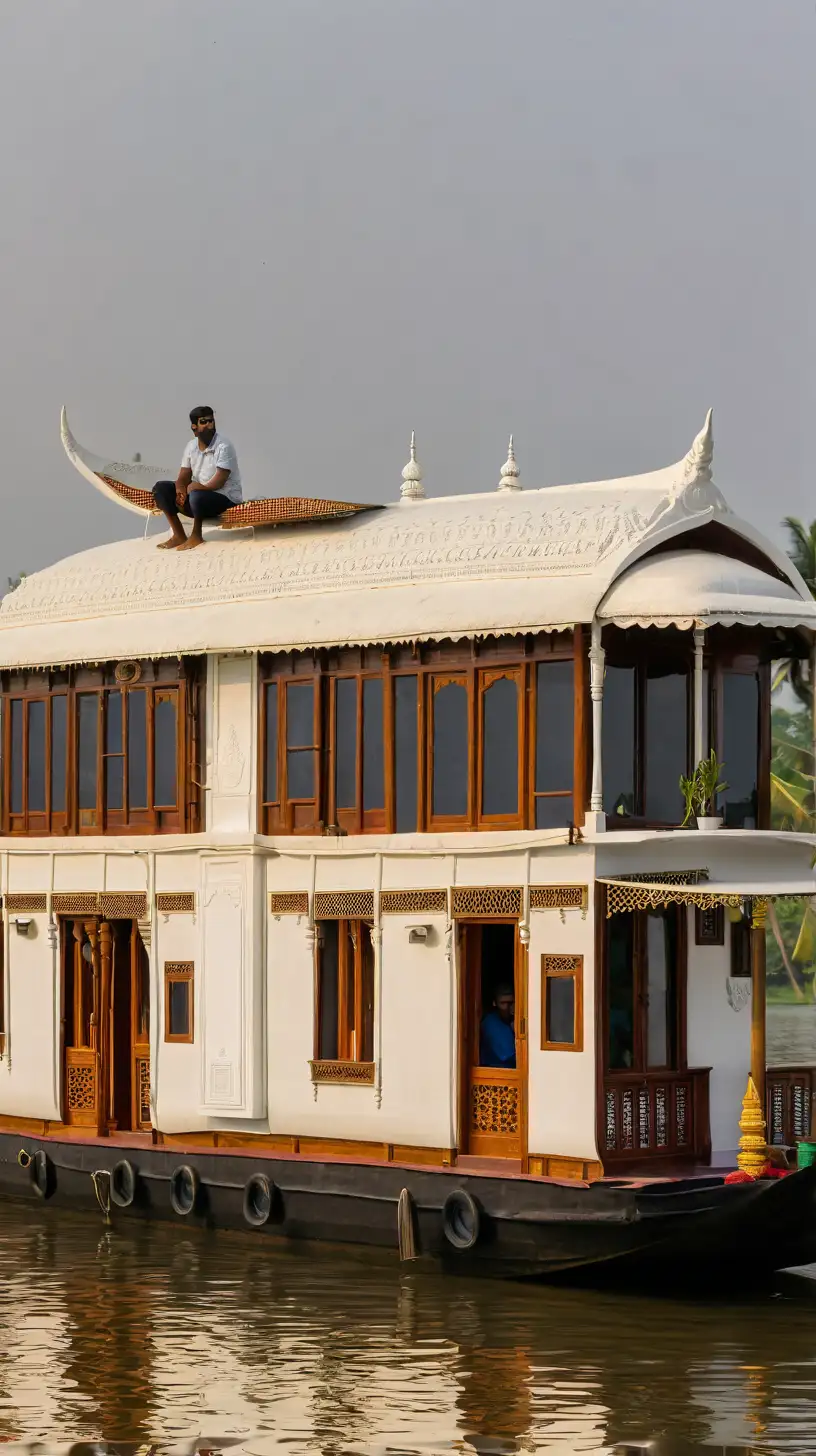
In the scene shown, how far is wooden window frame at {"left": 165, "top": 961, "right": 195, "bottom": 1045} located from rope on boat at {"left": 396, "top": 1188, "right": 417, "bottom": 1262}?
2678mm

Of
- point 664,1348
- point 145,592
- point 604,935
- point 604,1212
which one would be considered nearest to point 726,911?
point 604,935

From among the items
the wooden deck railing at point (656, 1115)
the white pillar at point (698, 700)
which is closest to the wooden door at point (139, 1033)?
the wooden deck railing at point (656, 1115)

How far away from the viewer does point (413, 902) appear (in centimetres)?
1547

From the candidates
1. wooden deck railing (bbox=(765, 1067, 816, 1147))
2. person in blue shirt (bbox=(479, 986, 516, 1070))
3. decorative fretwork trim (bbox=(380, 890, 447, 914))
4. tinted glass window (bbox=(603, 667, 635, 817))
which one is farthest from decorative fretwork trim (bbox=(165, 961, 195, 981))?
wooden deck railing (bbox=(765, 1067, 816, 1147))

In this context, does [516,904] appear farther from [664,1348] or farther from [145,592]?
[145,592]

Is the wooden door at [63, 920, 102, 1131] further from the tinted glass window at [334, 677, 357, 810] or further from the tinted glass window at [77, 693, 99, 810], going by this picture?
the tinted glass window at [334, 677, 357, 810]

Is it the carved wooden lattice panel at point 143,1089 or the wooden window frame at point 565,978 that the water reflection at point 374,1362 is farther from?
the carved wooden lattice panel at point 143,1089

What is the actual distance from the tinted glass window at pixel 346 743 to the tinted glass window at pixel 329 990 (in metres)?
0.89

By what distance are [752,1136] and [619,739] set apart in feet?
8.81

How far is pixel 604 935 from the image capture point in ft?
47.1

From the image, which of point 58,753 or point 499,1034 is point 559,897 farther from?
point 58,753

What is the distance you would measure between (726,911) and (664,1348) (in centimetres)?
354

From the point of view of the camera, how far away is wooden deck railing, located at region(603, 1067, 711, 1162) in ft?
→ 47.2

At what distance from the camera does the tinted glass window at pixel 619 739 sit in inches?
585
